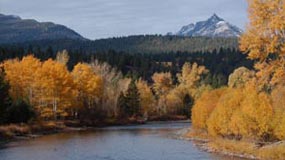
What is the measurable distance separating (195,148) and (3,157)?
2110 cm

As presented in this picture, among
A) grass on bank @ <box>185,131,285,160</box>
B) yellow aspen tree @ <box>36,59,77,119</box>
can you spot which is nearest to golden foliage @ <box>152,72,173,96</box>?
yellow aspen tree @ <box>36,59,77,119</box>

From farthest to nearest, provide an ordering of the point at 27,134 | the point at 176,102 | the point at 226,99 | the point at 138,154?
the point at 176,102 → the point at 27,134 → the point at 226,99 → the point at 138,154

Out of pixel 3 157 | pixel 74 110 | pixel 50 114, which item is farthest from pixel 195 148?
pixel 74 110

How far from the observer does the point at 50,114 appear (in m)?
90.6

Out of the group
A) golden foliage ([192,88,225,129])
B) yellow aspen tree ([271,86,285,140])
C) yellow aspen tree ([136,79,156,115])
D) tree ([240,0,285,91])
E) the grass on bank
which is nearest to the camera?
tree ([240,0,285,91])

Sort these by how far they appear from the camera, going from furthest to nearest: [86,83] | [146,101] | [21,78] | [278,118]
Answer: [146,101] → [86,83] → [21,78] → [278,118]

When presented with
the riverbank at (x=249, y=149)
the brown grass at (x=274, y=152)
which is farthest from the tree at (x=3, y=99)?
the brown grass at (x=274, y=152)

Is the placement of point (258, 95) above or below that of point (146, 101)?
above

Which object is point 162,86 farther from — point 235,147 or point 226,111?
point 235,147

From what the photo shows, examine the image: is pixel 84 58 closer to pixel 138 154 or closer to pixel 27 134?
pixel 27 134

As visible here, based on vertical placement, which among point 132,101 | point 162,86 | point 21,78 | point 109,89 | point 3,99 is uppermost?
point 21,78

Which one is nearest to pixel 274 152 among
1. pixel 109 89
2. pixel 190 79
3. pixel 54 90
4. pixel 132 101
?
pixel 54 90

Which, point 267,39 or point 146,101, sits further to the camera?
point 146,101

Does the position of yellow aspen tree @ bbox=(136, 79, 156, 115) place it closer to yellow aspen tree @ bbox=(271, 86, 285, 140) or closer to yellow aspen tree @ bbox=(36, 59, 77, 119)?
yellow aspen tree @ bbox=(36, 59, 77, 119)
